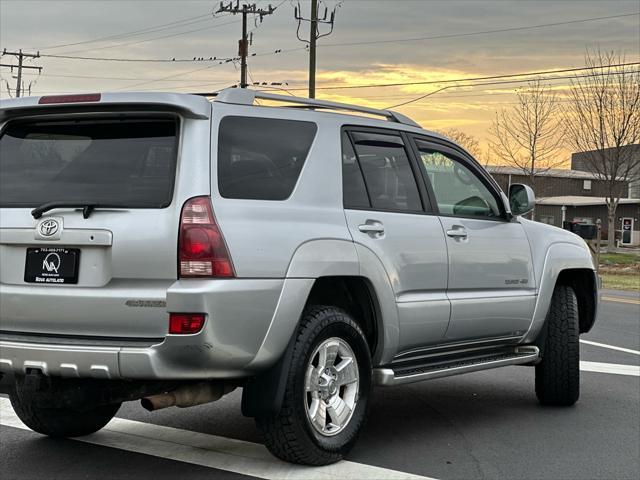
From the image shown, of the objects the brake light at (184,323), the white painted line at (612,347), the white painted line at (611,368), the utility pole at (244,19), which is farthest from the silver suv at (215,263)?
the utility pole at (244,19)

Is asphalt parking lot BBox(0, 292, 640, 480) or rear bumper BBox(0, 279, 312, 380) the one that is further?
asphalt parking lot BBox(0, 292, 640, 480)

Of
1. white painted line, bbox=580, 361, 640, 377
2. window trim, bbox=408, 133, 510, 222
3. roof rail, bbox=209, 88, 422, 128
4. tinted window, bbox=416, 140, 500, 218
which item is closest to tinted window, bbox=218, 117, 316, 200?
roof rail, bbox=209, 88, 422, 128

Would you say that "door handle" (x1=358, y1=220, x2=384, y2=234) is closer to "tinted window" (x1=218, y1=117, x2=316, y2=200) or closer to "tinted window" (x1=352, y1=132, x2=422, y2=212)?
"tinted window" (x1=352, y1=132, x2=422, y2=212)

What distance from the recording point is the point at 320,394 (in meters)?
5.41

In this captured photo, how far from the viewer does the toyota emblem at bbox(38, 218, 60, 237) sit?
494 cm

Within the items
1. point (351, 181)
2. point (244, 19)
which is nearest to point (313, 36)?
point (244, 19)

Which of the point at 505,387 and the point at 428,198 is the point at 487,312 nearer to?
the point at 428,198

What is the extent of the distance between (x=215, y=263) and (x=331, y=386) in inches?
44.3

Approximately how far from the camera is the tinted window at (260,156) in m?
5.09

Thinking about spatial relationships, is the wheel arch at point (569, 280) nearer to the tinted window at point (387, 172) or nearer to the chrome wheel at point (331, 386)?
the tinted window at point (387, 172)

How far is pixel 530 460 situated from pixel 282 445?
5.24 ft

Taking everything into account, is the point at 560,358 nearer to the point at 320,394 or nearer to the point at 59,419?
the point at 320,394

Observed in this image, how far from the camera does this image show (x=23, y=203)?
5.18 meters

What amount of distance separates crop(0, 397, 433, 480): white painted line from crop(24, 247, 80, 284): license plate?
53.0 inches
